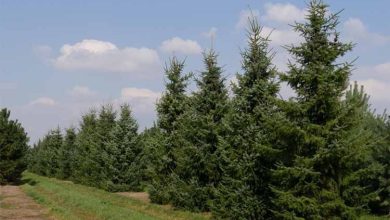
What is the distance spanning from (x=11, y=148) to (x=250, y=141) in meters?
28.0

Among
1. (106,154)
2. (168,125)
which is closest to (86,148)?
(106,154)

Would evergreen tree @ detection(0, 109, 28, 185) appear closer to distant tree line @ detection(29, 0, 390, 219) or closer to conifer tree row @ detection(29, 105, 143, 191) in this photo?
conifer tree row @ detection(29, 105, 143, 191)

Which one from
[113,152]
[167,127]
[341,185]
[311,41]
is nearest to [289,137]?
[341,185]

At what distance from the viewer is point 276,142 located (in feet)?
49.8

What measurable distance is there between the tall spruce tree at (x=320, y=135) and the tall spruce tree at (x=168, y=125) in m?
12.4

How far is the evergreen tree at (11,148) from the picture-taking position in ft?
127

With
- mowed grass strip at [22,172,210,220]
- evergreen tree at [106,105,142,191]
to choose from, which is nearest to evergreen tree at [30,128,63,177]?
evergreen tree at [106,105,142,191]

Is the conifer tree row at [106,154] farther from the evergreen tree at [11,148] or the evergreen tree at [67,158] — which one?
the evergreen tree at [11,148]

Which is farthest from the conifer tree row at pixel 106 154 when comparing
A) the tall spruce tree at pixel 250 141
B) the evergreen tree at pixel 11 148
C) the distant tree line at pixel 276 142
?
the tall spruce tree at pixel 250 141

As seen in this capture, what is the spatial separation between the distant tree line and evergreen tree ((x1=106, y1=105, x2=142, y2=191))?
25.3ft

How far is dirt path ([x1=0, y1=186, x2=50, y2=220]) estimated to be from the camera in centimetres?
2080

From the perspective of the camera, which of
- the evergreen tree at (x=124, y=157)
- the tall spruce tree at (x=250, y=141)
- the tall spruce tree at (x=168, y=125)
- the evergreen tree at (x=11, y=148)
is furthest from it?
the evergreen tree at (x=11, y=148)

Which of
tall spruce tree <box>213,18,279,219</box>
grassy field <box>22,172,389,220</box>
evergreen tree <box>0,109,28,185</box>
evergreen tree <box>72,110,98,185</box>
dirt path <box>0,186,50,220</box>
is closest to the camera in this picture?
tall spruce tree <box>213,18,279,219</box>

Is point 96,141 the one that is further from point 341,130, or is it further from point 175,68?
point 341,130
